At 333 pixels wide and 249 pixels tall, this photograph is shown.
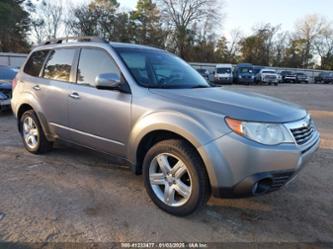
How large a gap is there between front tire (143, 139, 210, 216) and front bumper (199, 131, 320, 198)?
0.49ft

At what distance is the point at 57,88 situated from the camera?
4676 millimetres

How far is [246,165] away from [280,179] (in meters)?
0.40

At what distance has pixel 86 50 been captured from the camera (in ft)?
14.6

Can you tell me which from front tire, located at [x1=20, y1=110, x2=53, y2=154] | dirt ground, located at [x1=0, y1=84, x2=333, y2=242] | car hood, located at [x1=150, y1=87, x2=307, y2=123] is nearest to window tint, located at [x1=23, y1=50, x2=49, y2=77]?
front tire, located at [x1=20, y1=110, x2=53, y2=154]

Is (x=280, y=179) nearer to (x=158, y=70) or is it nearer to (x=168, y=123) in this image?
(x=168, y=123)

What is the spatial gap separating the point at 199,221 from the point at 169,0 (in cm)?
6009

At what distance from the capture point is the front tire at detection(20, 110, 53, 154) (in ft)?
17.2

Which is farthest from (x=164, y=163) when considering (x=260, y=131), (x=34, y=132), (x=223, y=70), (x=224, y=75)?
(x=223, y=70)

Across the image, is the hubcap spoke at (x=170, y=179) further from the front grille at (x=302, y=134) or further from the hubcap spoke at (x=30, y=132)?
the hubcap spoke at (x=30, y=132)

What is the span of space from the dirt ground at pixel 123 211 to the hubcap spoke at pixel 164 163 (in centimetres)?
46

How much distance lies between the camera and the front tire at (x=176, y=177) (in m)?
3.23

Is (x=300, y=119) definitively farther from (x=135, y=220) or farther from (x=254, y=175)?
(x=135, y=220)

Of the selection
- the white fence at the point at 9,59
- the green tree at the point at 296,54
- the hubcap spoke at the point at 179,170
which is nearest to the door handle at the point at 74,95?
the hubcap spoke at the point at 179,170

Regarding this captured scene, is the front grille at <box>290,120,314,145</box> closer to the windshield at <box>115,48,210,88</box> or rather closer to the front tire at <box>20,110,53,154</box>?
the windshield at <box>115,48,210,88</box>
